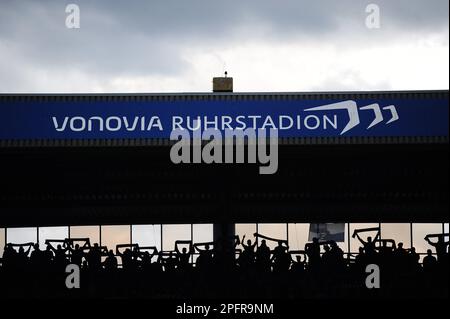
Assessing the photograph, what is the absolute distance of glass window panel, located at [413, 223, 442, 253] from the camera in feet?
115

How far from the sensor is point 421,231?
35.5m

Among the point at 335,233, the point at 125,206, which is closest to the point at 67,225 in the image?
the point at 125,206

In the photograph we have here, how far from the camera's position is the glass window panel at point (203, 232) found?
35.2 metres

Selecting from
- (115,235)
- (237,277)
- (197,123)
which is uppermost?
(197,123)

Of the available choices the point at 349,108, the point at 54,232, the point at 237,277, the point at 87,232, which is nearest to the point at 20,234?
the point at 54,232

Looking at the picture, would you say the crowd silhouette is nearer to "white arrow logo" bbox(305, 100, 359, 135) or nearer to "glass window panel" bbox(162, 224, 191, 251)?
"white arrow logo" bbox(305, 100, 359, 135)

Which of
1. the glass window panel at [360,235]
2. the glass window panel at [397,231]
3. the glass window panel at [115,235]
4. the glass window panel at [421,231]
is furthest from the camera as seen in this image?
the glass window panel at [397,231]

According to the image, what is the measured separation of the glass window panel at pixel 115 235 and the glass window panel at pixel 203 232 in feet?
8.48

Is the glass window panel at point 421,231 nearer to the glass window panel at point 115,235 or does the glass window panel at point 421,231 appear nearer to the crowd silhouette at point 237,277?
the crowd silhouette at point 237,277

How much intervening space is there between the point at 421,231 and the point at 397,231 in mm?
918

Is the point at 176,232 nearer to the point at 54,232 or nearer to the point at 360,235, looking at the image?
the point at 54,232

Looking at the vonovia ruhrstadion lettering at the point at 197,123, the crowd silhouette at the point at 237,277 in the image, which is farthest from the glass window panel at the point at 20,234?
the vonovia ruhrstadion lettering at the point at 197,123

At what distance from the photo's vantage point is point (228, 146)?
974 inches
